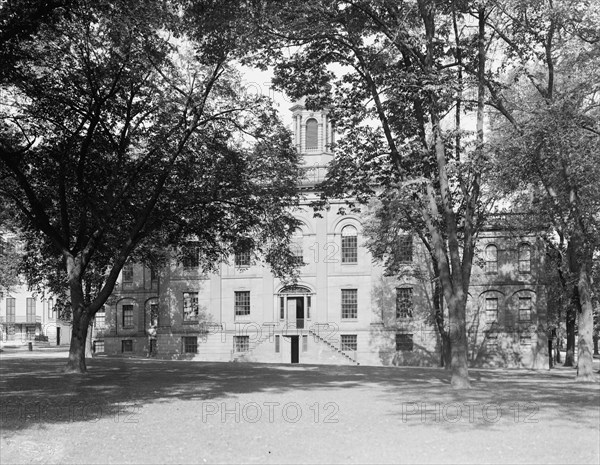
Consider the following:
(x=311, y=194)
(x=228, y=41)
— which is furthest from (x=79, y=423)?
(x=311, y=194)

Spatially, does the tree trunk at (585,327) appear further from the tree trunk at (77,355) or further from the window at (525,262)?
the window at (525,262)

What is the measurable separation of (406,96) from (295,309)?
35.6 metres

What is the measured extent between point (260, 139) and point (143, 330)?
37496 millimetres

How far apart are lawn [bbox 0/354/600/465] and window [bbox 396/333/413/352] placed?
32.8 meters

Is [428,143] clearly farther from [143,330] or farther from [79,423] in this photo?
[143,330]

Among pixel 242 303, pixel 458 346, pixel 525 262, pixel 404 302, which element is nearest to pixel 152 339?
pixel 242 303

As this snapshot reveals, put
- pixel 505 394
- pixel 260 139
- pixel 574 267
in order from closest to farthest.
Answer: pixel 505 394
pixel 260 139
pixel 574 267

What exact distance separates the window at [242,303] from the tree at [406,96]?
32.1m

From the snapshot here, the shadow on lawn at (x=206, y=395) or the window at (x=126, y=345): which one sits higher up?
the shadow on lawn at (x=206, y=395)

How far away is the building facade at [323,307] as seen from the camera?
167 feet

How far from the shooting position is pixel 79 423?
12406 mm

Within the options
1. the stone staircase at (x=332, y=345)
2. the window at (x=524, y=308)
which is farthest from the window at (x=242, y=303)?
the window at (x=524, y=308)

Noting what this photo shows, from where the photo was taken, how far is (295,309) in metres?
55.1

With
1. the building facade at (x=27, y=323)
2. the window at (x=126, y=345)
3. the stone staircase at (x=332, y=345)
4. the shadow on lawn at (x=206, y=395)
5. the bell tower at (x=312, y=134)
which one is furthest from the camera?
the building facade at (x=27, y=323)
